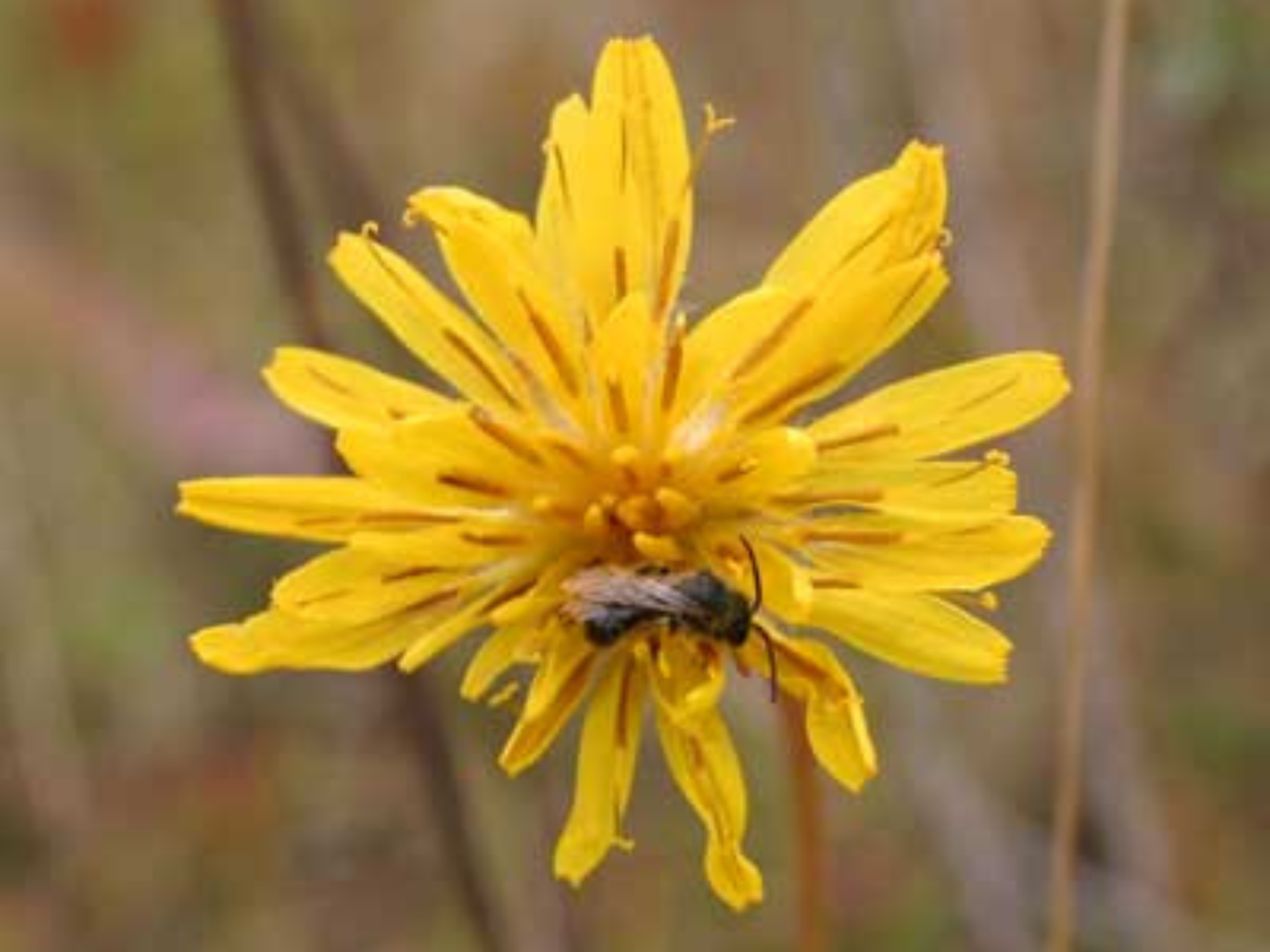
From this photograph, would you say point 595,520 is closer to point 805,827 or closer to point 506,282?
point 506,282

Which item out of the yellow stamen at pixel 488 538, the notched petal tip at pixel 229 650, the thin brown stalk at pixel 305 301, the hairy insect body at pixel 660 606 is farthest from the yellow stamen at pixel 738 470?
the thin brown stalk at pixel 305 301

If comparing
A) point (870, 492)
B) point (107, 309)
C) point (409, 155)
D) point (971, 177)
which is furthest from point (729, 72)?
point (870, 492)

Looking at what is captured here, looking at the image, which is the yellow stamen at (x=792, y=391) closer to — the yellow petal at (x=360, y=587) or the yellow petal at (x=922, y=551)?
the yellow petal at (x=922, y=551)

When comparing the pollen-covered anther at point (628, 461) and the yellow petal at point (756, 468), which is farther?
the pollen-covered anther at point (628, 461)

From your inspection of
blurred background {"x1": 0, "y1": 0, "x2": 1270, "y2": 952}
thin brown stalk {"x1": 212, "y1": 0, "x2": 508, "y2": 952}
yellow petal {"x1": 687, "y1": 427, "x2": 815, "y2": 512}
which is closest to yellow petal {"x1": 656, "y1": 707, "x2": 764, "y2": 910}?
yellow petal {"x1": 687, "y1": 427, "x2": 815, "y2": 512}

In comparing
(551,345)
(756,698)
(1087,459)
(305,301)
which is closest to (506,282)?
(551,345)
